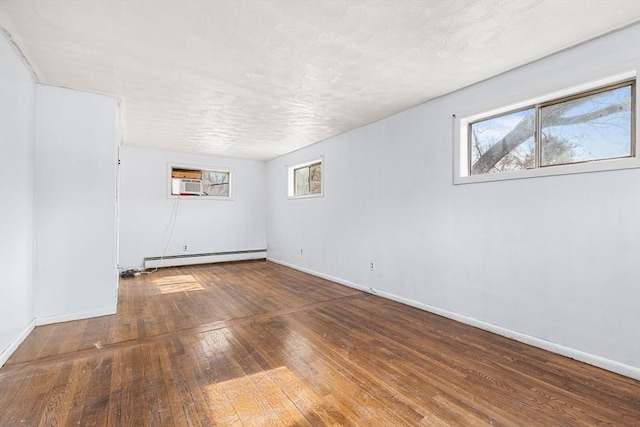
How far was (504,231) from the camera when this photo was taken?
2.78 m

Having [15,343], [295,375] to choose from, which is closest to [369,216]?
[295,375]

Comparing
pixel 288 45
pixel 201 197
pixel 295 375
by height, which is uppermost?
pixel 288 45

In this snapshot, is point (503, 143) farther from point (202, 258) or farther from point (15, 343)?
point (202, 258)

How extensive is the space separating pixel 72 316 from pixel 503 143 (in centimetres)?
484

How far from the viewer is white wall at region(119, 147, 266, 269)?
19.0ft

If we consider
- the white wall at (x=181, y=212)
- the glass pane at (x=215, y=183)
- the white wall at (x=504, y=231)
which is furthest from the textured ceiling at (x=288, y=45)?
the glass pane at (x=215, y=183)

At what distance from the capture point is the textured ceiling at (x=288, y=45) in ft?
6.20

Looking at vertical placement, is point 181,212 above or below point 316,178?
below

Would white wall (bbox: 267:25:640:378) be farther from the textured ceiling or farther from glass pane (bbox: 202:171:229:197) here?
glass pane (bbox: 202:171:229:197)

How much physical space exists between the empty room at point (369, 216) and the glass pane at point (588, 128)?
2cm

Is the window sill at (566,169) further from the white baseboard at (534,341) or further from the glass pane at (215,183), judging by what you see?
the glass pane at (215,183)

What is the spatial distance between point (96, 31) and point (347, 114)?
2683 mm

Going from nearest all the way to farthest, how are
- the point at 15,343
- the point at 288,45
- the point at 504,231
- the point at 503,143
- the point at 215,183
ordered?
1. the point at 288,45
2. the point at 15,343
3. the point at 504,231
4. the point at 503,143
5. the point at 215,183

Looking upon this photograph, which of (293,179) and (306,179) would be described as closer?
(306,179)
